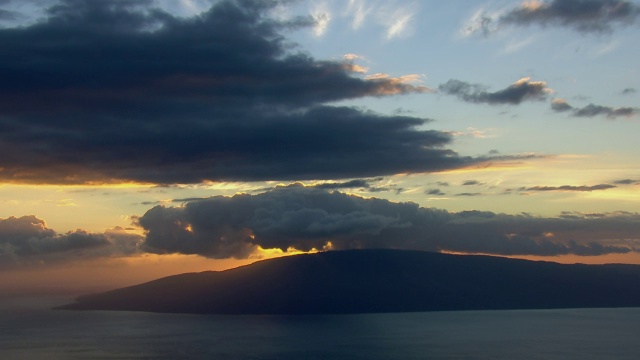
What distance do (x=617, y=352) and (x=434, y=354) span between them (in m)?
50.7

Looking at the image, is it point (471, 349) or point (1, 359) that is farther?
point (471, 349)

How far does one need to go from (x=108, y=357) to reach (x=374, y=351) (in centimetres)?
7111

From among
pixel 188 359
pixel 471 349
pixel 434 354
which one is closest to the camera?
pixel 188 359

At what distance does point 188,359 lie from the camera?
173500 mm

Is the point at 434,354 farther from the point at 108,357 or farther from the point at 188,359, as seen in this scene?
the point at 108,357

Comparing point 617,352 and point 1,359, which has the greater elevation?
point 1,359

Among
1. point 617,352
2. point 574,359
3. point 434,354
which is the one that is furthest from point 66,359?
point 617,352

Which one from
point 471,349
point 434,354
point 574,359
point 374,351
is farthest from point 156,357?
point 574,359

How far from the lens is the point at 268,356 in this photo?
179375 millimetres

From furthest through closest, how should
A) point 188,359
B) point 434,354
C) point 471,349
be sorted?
point 471,349, point 434,354, point 188,359

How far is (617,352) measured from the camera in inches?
7534

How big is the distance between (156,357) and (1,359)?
40.9 metres

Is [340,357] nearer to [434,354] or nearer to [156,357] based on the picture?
[434,354]

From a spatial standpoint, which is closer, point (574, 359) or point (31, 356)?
point (574, 359)
